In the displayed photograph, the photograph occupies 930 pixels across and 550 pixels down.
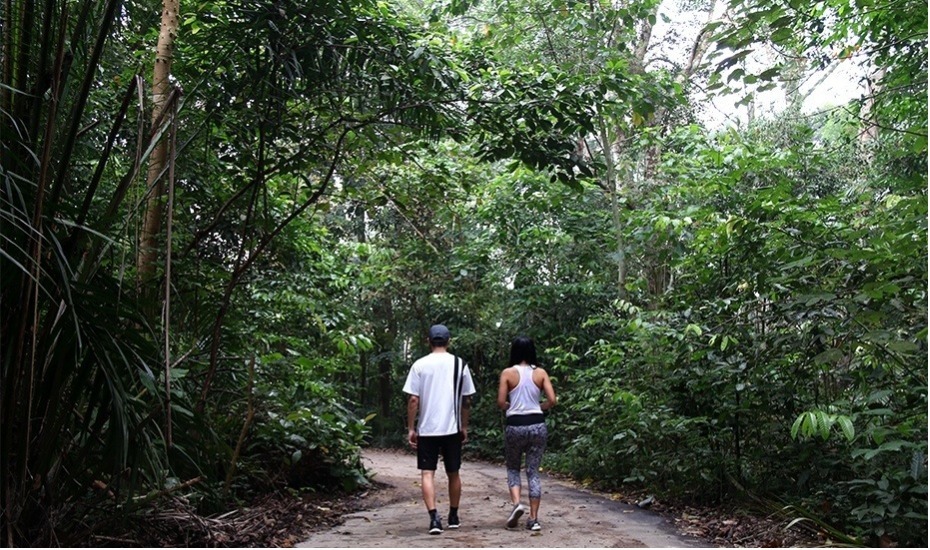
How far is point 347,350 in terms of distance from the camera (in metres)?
8.31

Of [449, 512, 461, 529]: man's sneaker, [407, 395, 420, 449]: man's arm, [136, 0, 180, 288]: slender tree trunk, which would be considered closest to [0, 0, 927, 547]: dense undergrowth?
[136, 0, 180, 288]: slender tree trunk

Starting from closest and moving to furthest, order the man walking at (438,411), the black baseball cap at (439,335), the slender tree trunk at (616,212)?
the man walking at (438,411), the black baseball cap at (439,335), the slender tree trunk at (616,212)

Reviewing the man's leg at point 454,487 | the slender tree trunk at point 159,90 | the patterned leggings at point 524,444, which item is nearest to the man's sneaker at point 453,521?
the man's leg at point 454,487

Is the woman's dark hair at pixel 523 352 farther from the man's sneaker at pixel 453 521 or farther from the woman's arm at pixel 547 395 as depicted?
the man's sneaker at pixel 453 521

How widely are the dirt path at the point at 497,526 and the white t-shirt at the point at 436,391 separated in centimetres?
71

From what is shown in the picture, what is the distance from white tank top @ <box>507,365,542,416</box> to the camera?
5.38m

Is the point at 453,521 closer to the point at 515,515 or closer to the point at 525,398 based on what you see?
the point at 515,515

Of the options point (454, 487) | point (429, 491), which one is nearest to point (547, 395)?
point (454, 487)

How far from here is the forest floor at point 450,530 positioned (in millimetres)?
4109

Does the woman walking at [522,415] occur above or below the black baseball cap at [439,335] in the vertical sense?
below

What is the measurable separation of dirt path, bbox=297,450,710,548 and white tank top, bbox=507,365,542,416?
819 millimetres

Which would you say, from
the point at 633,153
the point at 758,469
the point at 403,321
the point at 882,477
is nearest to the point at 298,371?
the point at 758,469

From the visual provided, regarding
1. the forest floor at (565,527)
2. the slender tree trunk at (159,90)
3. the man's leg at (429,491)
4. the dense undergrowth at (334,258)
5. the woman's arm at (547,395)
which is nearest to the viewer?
the dense undergrowth at (334,258)

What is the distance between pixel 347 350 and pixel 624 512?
3.46m
